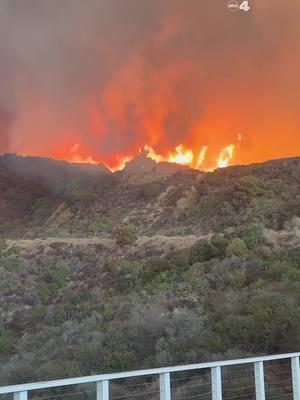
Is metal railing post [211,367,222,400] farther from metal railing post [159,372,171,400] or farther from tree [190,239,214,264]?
tree [190,239,214,264]

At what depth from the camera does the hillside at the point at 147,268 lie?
1720cm

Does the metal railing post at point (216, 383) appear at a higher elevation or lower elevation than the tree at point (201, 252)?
lower

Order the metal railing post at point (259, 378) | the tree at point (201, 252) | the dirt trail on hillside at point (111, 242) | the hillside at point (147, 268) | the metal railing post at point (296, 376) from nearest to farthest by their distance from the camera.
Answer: the metal railing post at point (259, 378), the metal railing post at point (296, 376), the hillside at point (147, 268), the tree at point (201, 252), the dirt trail on hillside at point (111, 242)

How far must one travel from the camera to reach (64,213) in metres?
76.9

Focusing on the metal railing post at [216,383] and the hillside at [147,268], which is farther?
the hillside at [147,268]

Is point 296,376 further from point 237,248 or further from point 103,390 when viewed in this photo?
point 237,248

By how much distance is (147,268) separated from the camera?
1656 inches

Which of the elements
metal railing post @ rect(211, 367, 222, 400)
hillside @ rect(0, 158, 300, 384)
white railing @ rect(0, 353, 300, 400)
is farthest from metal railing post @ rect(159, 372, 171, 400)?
hillside @ rect(0, 158, 300, 384)

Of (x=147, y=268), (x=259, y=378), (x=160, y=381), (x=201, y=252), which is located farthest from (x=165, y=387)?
(x=147, y=268)

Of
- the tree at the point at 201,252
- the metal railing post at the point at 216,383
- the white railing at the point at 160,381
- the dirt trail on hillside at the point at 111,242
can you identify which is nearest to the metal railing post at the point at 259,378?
the white railing at the point at 160,381

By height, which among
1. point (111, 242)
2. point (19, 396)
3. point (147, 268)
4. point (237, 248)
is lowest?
point (19, 396)

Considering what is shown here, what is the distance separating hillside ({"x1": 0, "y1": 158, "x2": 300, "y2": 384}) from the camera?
17203 millimetres

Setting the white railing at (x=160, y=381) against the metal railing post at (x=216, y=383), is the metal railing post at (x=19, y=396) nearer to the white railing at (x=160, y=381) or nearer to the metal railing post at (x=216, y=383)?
the white railing at (x=160, y=381)

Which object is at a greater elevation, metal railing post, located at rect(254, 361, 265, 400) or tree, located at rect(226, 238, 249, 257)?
tree, located at rect(226, 238, 249, 257)
